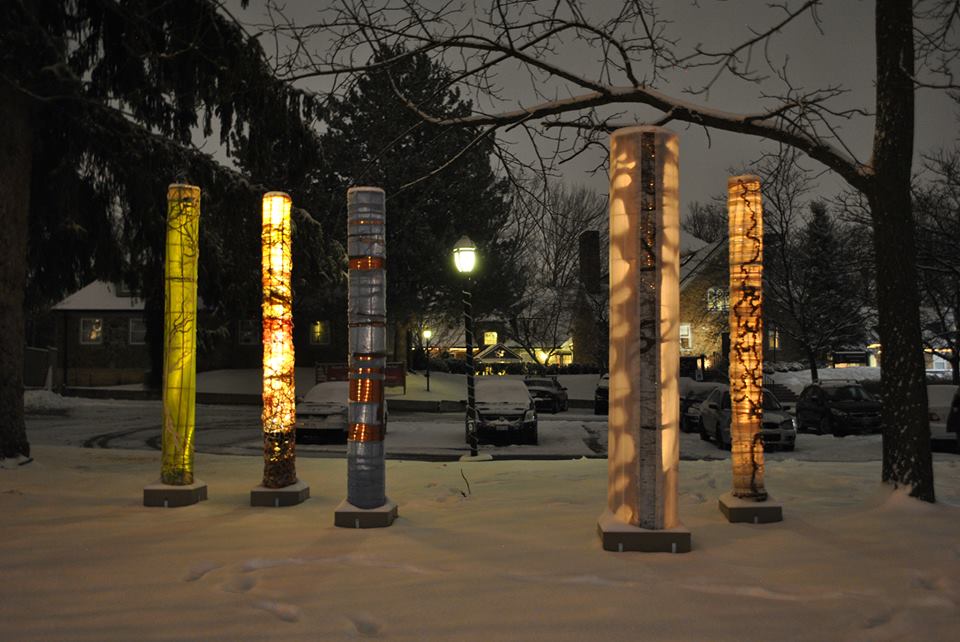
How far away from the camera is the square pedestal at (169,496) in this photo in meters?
7.98

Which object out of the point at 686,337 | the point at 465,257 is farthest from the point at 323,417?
the point at 686,337

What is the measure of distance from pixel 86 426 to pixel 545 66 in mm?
19745

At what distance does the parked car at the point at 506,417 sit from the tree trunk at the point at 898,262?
11.3 metres

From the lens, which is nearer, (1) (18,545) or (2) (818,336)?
(1) (18,545)

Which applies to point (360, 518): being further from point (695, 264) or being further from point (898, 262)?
point (695, 264)

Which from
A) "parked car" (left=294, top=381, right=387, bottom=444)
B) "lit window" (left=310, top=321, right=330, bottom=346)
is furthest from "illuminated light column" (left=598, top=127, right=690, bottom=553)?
"lit window" (left=310, top=321, right=330, bottom=346)

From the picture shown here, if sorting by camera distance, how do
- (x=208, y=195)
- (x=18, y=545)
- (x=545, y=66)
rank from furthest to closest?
(x=208, y=195) < (x=545, y=66) < (x=18, y=545)

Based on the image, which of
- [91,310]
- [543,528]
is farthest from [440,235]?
[543,528]

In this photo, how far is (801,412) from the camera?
22.5m

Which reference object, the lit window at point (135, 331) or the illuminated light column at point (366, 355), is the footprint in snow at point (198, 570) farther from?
the lit window at point (135, 331)

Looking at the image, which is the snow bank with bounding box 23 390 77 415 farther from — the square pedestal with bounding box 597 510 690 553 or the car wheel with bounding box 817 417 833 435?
the square pedestal with bounding box 597 510 690 553

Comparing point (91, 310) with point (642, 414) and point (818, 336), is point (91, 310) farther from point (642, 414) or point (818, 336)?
point (642, 414)

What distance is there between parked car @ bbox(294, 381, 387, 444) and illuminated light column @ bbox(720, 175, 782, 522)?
12058 mm

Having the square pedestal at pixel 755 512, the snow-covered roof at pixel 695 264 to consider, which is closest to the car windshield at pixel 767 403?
the square pedestal at pixel 755 512
